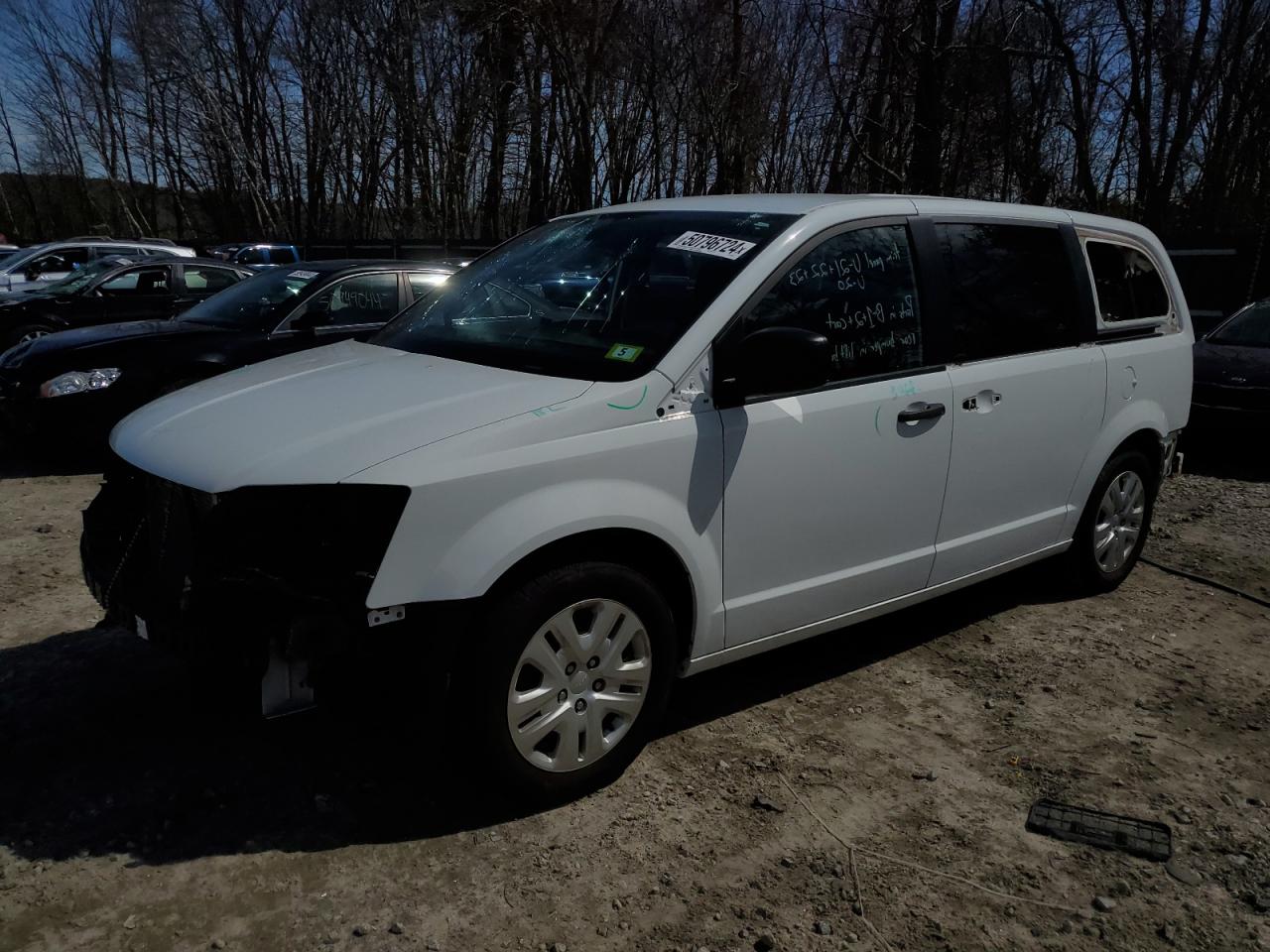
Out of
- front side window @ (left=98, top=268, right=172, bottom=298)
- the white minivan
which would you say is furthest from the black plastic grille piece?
front side window @ (left=98, top=268, right=172, bottom=298)

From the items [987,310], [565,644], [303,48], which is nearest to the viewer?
[565,644]

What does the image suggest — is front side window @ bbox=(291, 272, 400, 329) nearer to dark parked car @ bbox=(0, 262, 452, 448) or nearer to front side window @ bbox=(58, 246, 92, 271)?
dark parked car @ bbox=(0, 262, 452, 448)

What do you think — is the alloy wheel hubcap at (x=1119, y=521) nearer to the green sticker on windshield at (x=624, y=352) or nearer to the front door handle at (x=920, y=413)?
the front door handle at (x=920, y=413)

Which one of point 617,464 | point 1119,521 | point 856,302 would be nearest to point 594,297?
point 617,464

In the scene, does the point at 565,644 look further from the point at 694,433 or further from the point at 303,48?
the point at 303,48

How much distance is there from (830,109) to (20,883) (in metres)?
24.7

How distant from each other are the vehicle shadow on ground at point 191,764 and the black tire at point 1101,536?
5.16 feet

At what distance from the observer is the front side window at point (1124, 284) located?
491 cm

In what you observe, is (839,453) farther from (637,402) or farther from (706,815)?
(706,815)

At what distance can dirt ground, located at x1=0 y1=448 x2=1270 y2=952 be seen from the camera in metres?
2.72

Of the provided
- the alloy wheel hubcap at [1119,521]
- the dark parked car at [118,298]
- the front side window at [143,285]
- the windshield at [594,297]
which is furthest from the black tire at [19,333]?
the alloy wheel hubcap at [1119,521]

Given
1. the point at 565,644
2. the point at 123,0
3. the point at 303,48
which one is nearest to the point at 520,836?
the point at 565,644

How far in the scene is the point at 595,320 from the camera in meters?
3.55

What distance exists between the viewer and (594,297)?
12.1ft
